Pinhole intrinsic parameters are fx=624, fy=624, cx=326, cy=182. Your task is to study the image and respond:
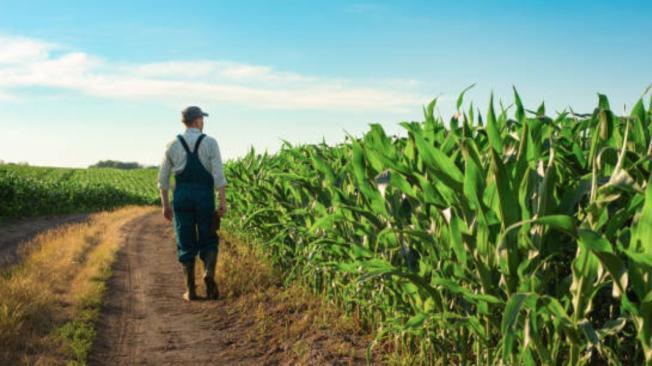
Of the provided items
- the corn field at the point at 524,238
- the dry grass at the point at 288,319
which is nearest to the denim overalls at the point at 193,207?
the dry grass at the point at 288,319

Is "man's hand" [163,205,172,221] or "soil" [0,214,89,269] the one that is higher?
"man's hand" [163,205,172,221]

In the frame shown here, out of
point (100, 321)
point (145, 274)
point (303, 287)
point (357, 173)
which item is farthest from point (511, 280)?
point (145, 274)

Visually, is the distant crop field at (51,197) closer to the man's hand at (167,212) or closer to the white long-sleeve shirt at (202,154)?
the man's hand at (167,212)

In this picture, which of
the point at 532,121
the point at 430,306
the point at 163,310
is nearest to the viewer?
the point at 532,121

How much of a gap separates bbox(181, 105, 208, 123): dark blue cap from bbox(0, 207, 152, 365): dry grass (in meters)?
2.28

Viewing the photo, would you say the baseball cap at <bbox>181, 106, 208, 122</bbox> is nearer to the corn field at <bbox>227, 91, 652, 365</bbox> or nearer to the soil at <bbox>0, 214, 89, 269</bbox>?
the corn field at <bbox>227, 91, 652, 365</bbox>

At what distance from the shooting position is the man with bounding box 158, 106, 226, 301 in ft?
23.9

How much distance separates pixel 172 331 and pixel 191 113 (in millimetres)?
2575

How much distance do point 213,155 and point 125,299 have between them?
78.6 inches

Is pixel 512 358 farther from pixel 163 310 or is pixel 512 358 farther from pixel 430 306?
pixel 163 310

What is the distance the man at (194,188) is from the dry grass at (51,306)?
1174 mm

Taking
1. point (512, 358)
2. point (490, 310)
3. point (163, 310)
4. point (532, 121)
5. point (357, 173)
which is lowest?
point (163, 310)

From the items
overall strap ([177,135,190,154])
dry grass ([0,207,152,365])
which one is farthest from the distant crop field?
overall strap ([177,135,190,154])

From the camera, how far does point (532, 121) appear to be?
10.8 feet
